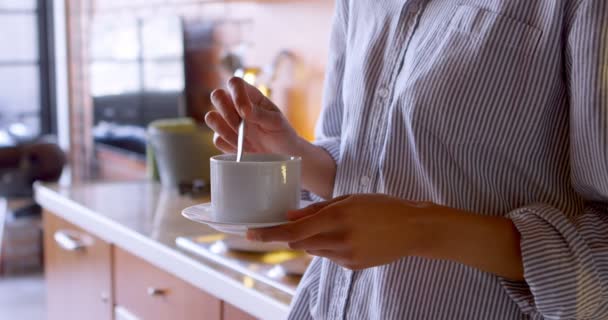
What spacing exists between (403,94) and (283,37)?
5.33 ft

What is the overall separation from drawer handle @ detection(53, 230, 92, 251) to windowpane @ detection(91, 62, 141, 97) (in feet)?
5.02

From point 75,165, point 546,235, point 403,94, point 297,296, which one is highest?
point 403,94

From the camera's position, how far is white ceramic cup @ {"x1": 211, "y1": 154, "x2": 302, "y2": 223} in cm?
73

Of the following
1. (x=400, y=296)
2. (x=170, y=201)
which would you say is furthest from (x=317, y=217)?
(x=170, y=201)

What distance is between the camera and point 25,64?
5031 millimetres

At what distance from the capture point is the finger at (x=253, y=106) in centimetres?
81

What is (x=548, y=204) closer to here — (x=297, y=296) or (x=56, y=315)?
(x=297, y=296)

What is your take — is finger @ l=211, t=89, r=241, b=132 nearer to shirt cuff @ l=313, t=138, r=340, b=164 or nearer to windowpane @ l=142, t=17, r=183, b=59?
shirt cuff @ l=313, t=138, r=340, b=164

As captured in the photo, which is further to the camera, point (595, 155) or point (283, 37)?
point (283, 37)

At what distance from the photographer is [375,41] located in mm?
852

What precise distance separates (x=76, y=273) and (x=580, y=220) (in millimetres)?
1493

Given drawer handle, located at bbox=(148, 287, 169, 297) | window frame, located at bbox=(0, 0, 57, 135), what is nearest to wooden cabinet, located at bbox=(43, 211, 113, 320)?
drawer handle, located at bbox=(148, 287, 169, 297)

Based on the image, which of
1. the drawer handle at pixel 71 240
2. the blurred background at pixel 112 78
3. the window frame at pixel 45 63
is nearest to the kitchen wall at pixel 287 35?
the blurred background at pixel 112 78

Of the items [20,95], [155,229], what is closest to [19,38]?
[20,95]
